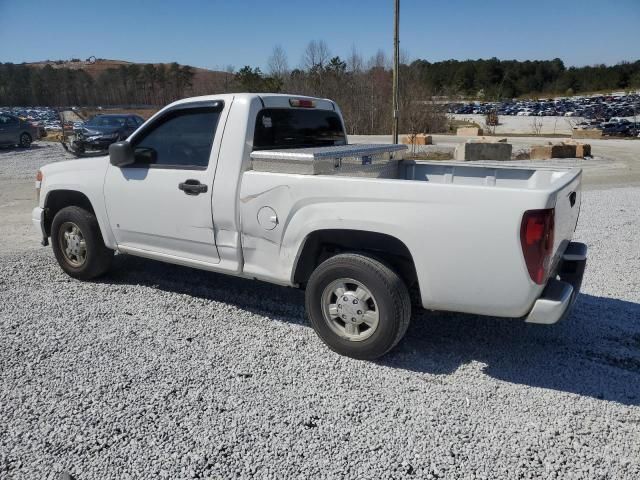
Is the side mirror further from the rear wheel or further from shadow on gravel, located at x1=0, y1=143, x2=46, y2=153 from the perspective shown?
the rear wheel

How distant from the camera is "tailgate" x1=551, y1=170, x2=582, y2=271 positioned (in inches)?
127

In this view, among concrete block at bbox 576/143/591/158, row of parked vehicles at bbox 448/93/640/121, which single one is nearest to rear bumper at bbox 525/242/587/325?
concrete block at bbox 576/143/591/158

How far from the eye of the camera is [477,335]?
421 cm

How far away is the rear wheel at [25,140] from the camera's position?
2368 cm

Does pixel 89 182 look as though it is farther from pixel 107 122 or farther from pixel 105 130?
pixel 107 122

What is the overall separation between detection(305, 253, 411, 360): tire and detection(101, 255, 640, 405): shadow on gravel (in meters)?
0.26

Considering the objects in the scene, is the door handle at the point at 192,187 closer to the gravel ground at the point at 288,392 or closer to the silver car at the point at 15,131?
the gravel ground at the point at 288,392

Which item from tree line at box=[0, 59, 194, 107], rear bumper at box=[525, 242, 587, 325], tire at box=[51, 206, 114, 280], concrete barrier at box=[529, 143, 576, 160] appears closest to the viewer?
rear bumper at box=[525, 242, 587, 325]

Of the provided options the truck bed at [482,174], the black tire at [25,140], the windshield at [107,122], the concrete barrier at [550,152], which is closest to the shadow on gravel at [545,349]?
the truck bed at [482,174]

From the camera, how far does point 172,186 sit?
14.3ft

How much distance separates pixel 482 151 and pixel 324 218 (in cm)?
1683

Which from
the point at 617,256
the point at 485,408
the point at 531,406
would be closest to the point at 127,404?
the point at 485,408

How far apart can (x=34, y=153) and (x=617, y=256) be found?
22.5 meters

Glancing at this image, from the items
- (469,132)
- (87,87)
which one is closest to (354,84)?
(469,132)
